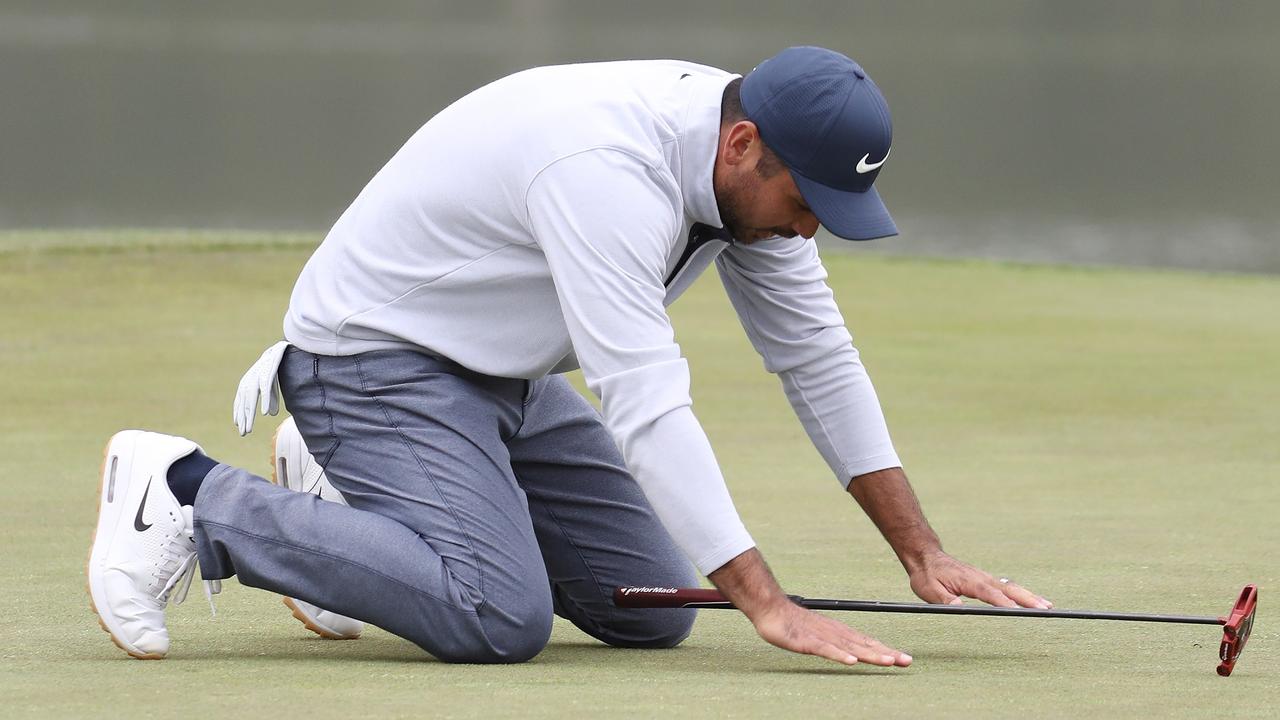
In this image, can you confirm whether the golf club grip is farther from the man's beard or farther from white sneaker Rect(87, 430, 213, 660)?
white sneaker Rect(87, 430, 213, 660)

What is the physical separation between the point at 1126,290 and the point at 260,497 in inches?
269

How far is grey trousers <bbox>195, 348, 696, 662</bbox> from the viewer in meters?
2.53

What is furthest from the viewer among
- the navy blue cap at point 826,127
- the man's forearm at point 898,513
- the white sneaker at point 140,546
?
the man's forearm at point 898,513

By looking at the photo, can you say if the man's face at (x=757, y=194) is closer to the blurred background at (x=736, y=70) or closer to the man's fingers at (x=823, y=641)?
the man's fingers at (x=823, y=641)

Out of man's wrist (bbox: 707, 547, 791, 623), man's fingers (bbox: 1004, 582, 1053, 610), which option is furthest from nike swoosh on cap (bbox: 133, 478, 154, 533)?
man's fingers (bbox: 1004, 582, 1053, 610)

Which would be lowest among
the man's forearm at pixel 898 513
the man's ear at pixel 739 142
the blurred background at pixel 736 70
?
the blurred background at pixel 736 70

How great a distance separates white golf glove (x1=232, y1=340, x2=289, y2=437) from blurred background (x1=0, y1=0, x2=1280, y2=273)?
8692 mm

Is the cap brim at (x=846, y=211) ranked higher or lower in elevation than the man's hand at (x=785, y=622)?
higher

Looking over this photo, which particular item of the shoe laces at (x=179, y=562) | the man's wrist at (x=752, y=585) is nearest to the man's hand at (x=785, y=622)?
the man's wrist at (x=752, y=585)

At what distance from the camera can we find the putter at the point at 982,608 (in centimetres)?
237

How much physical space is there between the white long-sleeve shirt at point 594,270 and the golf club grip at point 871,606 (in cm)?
21

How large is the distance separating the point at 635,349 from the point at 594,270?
111 millimetres

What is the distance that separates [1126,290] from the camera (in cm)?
880

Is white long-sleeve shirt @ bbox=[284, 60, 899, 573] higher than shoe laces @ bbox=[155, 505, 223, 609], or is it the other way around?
white long-sleeve shirt @ bbox=[284, 60, 899, 573]
